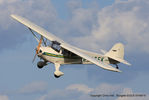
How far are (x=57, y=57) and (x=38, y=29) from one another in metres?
4.73

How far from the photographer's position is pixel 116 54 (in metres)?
34.8

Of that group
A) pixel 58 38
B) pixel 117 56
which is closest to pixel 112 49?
pixel 117 56

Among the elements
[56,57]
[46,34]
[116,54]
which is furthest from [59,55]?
[116,54]

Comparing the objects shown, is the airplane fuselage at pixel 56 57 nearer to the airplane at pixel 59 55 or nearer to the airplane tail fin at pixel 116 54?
the airplane at pixel 59 55

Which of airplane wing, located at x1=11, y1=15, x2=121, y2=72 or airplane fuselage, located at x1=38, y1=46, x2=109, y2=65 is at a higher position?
airplane wing, located at x1=11, y1=15, x2=121, y2=72

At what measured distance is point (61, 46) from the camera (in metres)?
30.5

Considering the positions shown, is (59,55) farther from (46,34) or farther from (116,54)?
(116,54)

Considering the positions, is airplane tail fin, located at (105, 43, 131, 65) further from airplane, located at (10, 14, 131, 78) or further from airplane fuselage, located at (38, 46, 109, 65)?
airplane fuselage, located at (38, 46, 109, 65)

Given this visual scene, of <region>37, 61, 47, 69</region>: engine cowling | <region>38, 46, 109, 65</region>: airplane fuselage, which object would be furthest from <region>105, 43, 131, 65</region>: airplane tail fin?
<region>37, 61, 47, 69</region>: engine cowling

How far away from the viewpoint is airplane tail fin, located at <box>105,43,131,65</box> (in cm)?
3416

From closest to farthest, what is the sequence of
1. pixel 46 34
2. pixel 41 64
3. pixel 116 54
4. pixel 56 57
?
pixel 56 57, pixel 41 64, pixel 46 34, pixel 116 54

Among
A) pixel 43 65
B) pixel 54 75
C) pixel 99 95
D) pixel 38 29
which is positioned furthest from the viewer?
pixel 38 29

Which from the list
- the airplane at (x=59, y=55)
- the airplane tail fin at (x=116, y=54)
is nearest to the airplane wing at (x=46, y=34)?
the airplane at (x=59, y=55)

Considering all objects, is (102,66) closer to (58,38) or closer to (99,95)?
(99,95)
